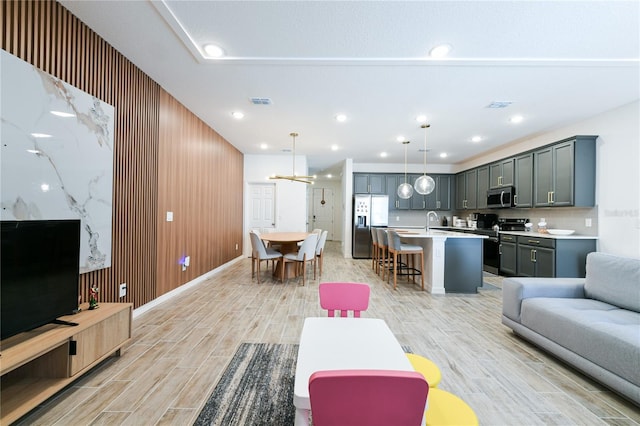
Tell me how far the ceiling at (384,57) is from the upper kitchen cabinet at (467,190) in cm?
237

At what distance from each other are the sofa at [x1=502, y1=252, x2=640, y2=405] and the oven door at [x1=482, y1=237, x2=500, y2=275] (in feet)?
9.57

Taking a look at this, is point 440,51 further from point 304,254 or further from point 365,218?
point 365,218

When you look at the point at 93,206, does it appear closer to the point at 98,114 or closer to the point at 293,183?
the point at 98,114

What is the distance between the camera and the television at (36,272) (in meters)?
1.46

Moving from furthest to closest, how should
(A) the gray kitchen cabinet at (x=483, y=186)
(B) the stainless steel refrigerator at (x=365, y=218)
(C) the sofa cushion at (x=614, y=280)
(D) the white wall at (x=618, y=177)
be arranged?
(B) the stainless steel refrigerator at (x=365, y=218), (A) the gray kitchen cabinet at (x=483, y=186), (D) the white wall at (x=618, y=177), (C) the sofa cushion at (x=614, y=280)

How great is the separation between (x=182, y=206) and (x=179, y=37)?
7.70 feet

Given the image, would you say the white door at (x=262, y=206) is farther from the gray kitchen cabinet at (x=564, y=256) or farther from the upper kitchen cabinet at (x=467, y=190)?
the gray kitchen cabinet at (x=564, y=256)

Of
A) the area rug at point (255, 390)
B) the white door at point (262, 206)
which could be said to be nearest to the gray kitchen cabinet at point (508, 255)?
the area rug at point (255, 390)

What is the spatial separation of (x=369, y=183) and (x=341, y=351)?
6793 millimetres

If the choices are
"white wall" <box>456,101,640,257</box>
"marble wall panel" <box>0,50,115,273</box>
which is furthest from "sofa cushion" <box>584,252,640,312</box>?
"marble wall panel" <box>0,50,115,273</box>

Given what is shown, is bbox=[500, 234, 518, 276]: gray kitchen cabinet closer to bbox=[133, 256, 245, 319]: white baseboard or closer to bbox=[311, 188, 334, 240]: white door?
bbox=[133, 256, 245, 319]: white baseboard

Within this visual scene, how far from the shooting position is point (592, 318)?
195cm

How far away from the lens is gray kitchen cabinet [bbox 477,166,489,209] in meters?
6.18

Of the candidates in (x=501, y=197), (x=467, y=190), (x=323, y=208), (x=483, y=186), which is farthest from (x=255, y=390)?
(x=323, y=208)
